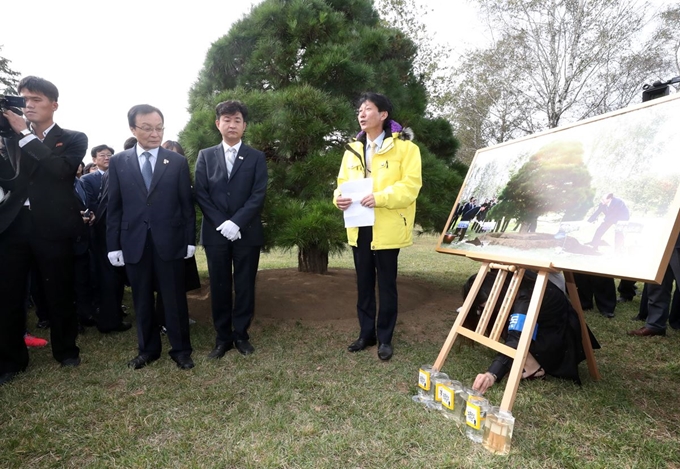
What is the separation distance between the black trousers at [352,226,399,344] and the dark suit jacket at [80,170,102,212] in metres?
2.98

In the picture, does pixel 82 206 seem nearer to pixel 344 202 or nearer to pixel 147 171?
pixel 147 171

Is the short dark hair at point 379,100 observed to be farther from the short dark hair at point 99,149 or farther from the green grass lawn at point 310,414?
the short dark hair at point 99,149

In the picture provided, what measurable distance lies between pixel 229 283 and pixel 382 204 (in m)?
1.30

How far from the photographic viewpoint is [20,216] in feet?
8.86

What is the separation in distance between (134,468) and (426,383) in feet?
4.86

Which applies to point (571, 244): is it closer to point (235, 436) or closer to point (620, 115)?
point (620, 115)

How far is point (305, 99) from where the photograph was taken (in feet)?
12.3

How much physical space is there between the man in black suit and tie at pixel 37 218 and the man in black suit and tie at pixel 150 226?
30 centimetres

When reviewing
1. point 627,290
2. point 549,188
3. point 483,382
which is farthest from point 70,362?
point 627,290

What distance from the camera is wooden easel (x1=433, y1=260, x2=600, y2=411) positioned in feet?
6.50

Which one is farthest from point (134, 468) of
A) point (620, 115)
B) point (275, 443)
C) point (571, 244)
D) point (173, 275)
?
point (620, 115)

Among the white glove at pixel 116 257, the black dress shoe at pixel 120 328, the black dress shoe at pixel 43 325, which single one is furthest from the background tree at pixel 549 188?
the black dress shoe at pixel 43 325

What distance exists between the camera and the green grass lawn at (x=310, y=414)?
1.79m

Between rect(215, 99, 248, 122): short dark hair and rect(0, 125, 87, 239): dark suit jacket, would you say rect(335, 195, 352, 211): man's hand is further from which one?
rect(0, 125, 87, 239): dark suit jacket
